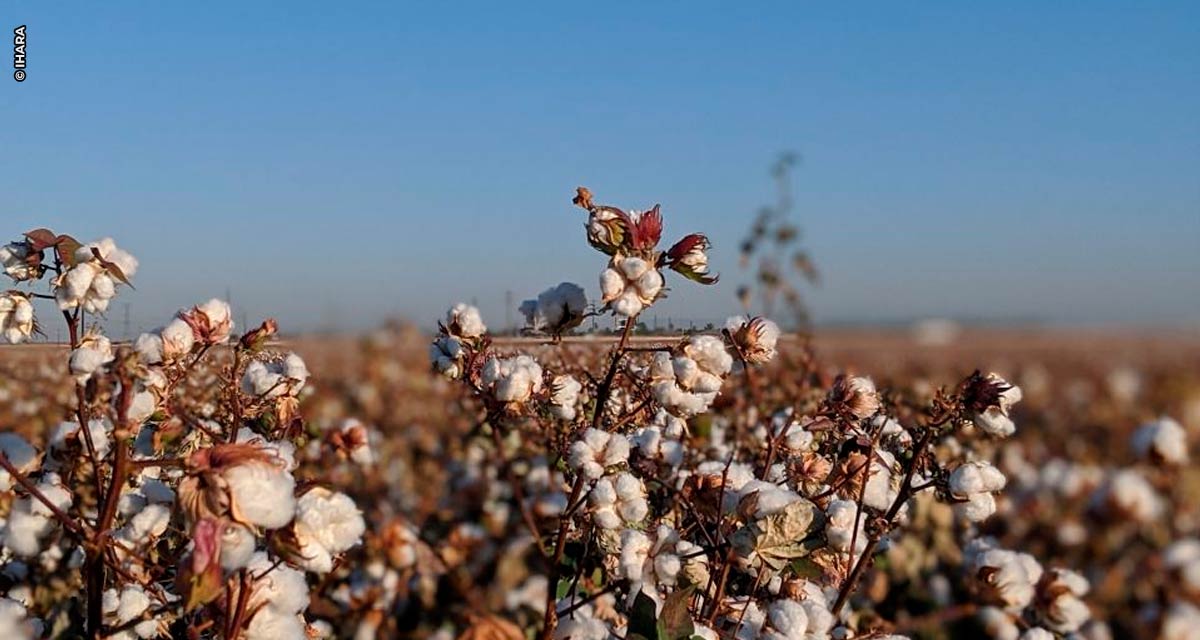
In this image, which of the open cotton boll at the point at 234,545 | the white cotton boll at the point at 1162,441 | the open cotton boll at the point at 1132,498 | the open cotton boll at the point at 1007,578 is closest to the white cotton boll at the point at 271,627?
the open cotton boll at the point at 234,545

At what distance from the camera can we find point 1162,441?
2.12 metres

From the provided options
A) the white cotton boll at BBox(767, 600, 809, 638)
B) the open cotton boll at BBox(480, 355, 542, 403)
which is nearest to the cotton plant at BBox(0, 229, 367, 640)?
the open cotton boll at BBox(480, 355, 542, 403)

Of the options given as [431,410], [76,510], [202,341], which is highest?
[202,341]

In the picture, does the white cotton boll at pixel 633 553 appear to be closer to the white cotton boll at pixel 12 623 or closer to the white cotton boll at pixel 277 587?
the white cotton boll at pixel 277 587

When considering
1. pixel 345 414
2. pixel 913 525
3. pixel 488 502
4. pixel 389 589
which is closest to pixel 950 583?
pixel 913 525

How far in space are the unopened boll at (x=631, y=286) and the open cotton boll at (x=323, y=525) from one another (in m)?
0.60

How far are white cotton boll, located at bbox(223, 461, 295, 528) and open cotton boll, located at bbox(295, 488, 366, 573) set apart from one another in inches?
5.6

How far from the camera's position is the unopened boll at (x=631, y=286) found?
1791mm

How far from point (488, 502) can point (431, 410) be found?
80 centimetres

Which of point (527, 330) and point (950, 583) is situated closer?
point (527, 330)

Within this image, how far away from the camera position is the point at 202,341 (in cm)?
191

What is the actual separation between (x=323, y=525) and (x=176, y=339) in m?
0.63

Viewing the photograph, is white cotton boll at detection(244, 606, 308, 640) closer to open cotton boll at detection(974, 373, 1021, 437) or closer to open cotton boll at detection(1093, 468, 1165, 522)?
open cotton boll at detection(974, 373, 1021, 437)

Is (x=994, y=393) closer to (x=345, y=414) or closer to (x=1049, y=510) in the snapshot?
(x=1049, y=510)
